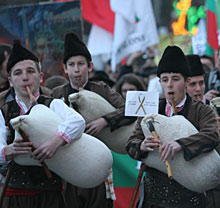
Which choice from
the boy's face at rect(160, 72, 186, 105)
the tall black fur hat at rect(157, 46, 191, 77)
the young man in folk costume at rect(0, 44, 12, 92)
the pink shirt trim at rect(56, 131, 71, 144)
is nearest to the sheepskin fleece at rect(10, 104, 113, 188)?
the pink shirt trim at rect(56, 131, 71, 144)

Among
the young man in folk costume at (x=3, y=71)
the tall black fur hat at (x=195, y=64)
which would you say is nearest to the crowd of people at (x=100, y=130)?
the tall black fur hat at (x=195, y=64)

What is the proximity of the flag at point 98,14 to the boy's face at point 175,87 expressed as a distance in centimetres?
608

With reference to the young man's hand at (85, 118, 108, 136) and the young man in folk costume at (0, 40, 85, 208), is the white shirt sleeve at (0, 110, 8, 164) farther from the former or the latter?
the young man's hand at (85, 118, 108, 136)

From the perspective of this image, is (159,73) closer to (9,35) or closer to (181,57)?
(181,57)

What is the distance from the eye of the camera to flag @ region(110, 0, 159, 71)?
9234 mm

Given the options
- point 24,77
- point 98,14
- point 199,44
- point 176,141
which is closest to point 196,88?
point 176,141

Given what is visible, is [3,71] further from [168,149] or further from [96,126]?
[168,149]

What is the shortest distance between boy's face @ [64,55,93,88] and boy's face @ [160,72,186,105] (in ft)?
3.37

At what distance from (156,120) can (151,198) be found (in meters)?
0.73

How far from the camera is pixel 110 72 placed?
10.4 metres

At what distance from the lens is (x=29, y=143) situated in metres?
3.65

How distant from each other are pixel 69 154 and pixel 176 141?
2.69 ft

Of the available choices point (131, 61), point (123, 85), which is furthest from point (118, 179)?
→ point (131, 61)

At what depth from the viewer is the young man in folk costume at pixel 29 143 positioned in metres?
3.67
